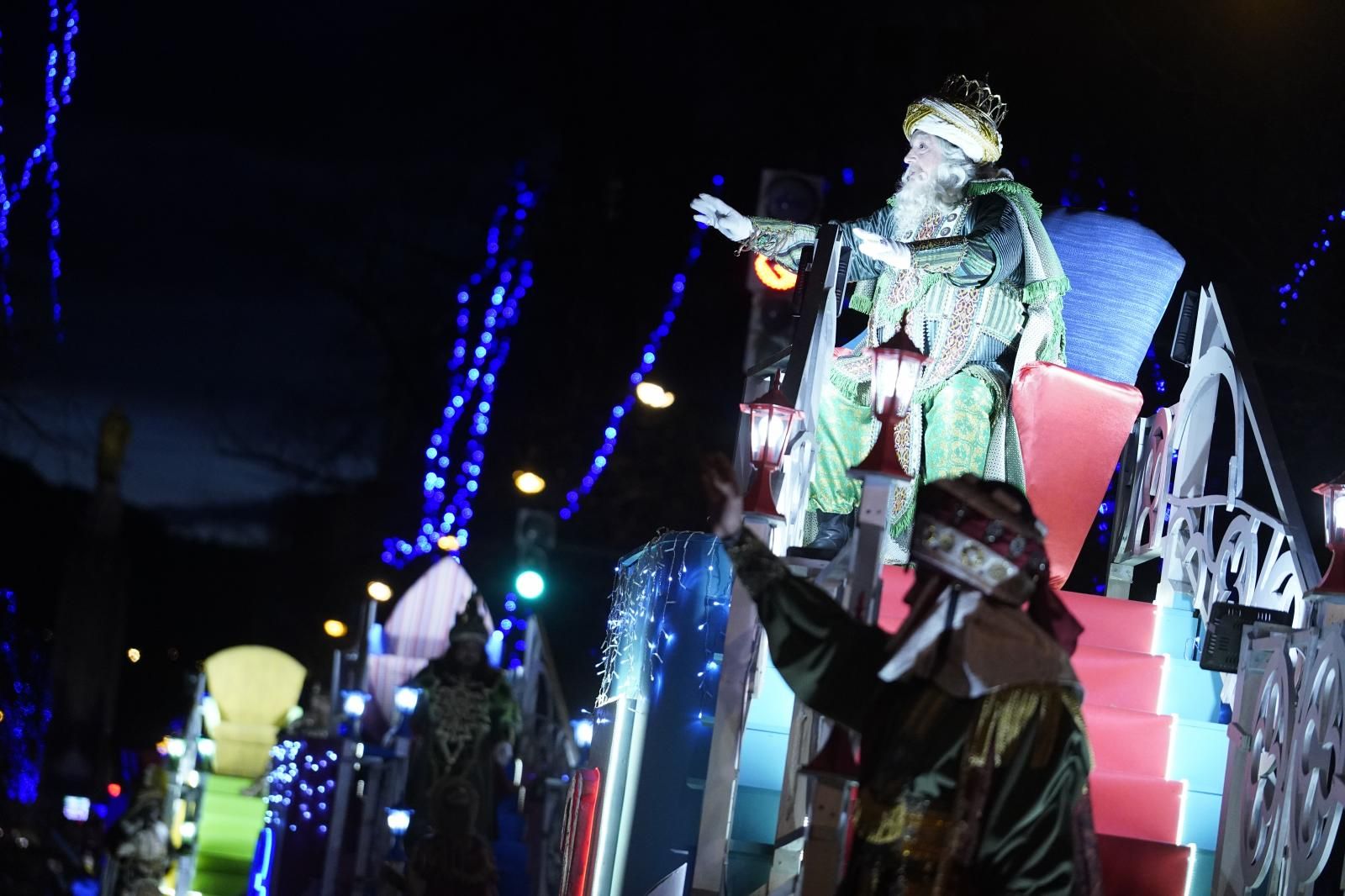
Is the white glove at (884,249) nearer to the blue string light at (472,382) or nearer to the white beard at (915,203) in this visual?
→ the white beard at (915,203)

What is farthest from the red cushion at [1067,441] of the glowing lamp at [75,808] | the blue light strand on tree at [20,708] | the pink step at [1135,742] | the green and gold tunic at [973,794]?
the glowing lamp at [75,808]

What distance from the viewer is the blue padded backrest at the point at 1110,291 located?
24.6ft

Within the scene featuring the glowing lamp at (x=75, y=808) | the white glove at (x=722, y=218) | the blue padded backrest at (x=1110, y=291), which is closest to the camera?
the white glove at (x=722, y=218)

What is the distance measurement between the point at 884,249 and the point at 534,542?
38.9 feet

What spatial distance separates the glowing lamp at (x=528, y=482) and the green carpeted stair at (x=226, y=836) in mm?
6199

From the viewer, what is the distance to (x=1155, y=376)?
12.4m

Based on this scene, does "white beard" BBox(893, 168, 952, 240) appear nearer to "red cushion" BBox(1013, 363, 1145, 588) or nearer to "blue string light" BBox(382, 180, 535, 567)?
"red cushion" BBox(1013, 363, 1145, 588)

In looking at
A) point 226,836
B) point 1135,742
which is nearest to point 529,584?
point 226,836

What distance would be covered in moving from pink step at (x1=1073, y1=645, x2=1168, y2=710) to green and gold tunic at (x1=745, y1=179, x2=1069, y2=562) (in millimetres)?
1011

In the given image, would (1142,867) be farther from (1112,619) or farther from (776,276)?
(776,276)

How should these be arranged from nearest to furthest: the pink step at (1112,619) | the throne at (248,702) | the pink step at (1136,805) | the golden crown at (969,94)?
the pink step at (1136,805) → the pink step at (1112,619) → the golden crown at (969,94) → the throne at (248,702)

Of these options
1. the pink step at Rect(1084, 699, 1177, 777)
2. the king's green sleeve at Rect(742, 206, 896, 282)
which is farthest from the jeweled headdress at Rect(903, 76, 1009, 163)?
the pink step at Rect(1084, 699, 1177, 777)

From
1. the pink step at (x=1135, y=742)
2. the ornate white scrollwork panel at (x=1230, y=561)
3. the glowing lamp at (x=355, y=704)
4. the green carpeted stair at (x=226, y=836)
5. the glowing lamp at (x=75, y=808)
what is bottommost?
the glowing lamp at (x=75, y=808)

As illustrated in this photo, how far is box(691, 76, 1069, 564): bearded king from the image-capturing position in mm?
6695
